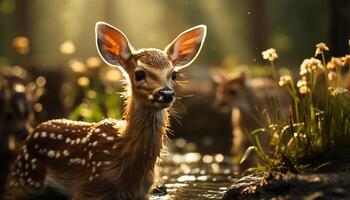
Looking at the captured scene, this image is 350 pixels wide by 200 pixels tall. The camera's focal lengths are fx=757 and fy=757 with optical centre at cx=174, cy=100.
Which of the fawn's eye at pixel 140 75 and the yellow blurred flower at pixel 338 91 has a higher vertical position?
the fawn's eye at pixel 140 75

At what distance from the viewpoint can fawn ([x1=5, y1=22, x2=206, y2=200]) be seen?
715 centimetres

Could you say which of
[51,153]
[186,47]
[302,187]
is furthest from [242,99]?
[302,187]

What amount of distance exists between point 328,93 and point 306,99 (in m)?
0.26

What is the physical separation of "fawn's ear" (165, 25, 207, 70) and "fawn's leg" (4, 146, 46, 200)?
5.97 feet

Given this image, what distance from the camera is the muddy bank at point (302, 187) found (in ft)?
18.7

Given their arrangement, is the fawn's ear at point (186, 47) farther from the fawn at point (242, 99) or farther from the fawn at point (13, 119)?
the fawn at point (242, 99)

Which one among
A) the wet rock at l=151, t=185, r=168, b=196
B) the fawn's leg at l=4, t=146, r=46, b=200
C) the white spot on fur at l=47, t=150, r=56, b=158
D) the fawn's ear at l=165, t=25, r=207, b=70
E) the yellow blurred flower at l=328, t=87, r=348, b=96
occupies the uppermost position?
the fawn's ear at l=165, t=25, r=207, b=70

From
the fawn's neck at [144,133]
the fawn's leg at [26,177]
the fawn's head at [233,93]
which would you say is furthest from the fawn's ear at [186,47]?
the fawn's head at [233,93]

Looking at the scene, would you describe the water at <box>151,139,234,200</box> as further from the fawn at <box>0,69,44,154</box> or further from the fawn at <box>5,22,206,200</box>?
the fawn at <box>0,69,44,154</box>

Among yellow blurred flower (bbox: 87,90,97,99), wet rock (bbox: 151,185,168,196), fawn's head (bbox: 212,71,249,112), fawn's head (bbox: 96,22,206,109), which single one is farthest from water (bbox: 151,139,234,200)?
yellow blurred flower (bbox: 87,90,97,99)

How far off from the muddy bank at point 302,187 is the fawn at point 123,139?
3.71 ft

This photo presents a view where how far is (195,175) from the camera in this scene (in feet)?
33.3

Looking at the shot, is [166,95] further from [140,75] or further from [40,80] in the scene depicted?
[40,80]

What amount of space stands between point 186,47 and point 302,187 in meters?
2.49
